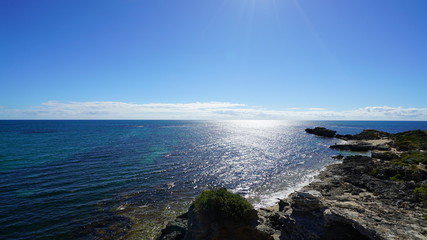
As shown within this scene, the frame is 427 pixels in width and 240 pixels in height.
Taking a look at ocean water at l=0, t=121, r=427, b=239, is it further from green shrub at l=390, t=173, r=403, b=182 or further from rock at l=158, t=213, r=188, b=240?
green shrub at l=390, t=173, r=403, b=182

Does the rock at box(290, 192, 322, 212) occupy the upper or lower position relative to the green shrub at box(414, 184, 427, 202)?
upper

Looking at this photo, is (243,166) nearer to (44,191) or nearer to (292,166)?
(292,166)

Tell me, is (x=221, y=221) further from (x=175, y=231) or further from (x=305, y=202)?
(x=305, y=202)

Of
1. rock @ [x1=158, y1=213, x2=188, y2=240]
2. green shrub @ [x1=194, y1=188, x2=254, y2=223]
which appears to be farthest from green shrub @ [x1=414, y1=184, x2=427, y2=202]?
rock @ [x1=158, y1=213, x2=188, y2=240]

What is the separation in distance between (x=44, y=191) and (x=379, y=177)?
149 ft

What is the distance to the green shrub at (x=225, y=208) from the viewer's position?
1507cm

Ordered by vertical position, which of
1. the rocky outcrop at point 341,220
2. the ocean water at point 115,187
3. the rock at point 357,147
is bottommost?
the rock at point 357,147

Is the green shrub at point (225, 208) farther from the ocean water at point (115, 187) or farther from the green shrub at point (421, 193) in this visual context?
the green shrub at point (421, 193)

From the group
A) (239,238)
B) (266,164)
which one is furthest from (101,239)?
(266,164)

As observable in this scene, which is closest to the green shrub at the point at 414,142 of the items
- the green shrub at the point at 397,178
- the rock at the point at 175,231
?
the green shrub at the point at 397,178

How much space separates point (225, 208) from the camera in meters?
15.0

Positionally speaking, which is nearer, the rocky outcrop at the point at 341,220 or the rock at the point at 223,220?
the rocky outcrop at the point at 341,220

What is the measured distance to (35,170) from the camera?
33969mm

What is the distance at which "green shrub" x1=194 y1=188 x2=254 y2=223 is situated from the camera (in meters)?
15.1
